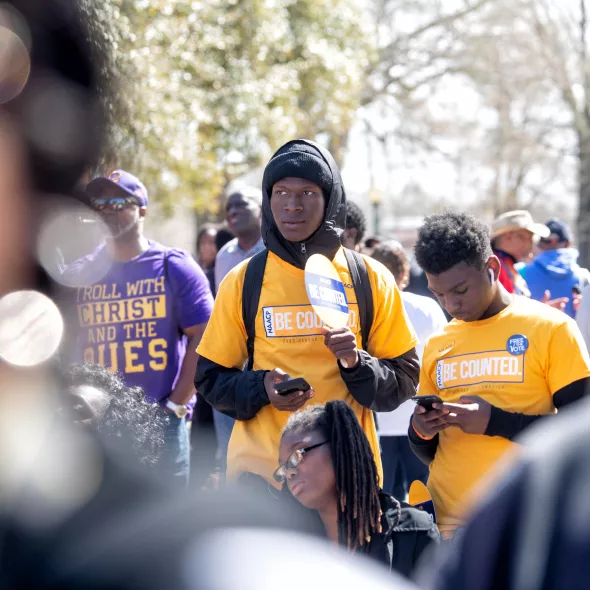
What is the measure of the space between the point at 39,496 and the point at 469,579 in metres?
0.44

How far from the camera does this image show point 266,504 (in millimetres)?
752

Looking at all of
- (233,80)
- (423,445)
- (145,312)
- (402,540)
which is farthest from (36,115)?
(233,80)

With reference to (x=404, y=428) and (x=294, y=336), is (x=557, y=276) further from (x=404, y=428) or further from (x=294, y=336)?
(x=294, y=336)

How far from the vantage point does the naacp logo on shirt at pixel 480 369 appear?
3.13m

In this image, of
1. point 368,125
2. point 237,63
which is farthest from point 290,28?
point 368,125

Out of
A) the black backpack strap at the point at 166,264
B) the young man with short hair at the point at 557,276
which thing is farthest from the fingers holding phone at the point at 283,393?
the young man with short hair at the point at 557,276

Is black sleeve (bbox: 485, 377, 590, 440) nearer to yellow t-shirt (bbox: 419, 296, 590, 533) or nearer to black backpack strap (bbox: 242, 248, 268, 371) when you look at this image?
yellow t-shirt (bbox: 419, 296, 590, 533)

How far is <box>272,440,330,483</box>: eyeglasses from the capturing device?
3082 millimetres

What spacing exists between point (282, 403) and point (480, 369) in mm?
755

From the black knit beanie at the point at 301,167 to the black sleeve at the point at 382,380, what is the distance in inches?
26.2

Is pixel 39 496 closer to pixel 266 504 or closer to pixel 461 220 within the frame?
pixel 266 504

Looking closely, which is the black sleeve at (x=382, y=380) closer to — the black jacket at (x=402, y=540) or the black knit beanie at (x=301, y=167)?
the black jacket at (x=402, y=540)

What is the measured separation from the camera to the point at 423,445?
3365mm

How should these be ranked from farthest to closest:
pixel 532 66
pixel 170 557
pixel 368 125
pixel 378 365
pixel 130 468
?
pixel 368 125 → pixel 532 66 → pixel 378 365 → pixel 130 468 → pixel 170 557
